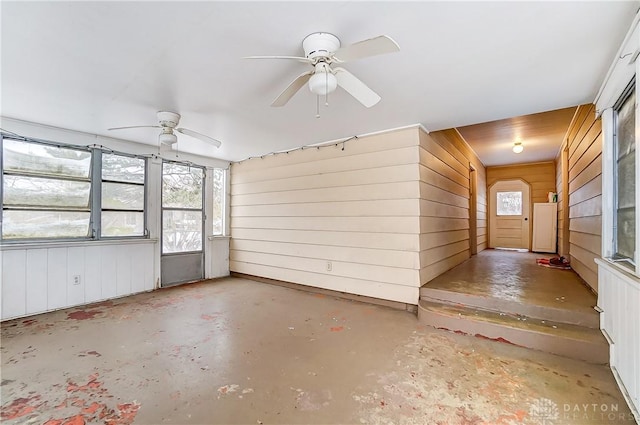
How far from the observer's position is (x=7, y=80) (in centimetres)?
253

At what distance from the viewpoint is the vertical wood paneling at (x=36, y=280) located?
351cm

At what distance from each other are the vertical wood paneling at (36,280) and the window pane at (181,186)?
1748 mm

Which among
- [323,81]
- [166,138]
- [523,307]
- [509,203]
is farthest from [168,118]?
[509,203]

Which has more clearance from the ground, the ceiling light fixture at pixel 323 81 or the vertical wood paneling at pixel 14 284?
the ceiling light fixture at pixel 323 81

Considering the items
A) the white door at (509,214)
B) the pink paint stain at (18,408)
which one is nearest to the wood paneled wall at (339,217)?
the pink paint stain at (18,408)

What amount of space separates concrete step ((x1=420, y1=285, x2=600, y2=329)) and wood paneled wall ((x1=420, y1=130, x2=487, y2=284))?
29 centimetres

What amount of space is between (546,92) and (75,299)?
245 inches

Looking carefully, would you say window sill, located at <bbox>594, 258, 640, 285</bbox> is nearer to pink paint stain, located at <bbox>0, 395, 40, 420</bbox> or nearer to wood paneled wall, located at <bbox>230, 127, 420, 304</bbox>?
wood paneled wall, located at <bbox>230, 127, 420, 304</bbox>

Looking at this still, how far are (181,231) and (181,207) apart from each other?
452mm

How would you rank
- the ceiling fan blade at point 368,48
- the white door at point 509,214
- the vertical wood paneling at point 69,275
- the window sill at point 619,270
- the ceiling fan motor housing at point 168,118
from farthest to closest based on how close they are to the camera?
the white door at point 509,214
the vertical wood paneling at point 69,275
the ceiling fan motor housing at point 168,118
the window sill at point 619,270
the ceiling fan blade at point 368,48

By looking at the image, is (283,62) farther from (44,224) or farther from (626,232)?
(44,224)

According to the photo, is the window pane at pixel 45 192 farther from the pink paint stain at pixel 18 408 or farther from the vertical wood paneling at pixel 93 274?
the pink paint stain at pixel 18 408

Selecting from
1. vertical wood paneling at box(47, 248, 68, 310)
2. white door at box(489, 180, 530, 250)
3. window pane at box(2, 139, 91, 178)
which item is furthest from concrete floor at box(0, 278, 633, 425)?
white door at box(489, 180, 530, 250)

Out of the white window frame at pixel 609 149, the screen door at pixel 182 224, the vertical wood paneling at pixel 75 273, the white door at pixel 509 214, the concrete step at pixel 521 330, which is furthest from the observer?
the white door at pixel 509 214
